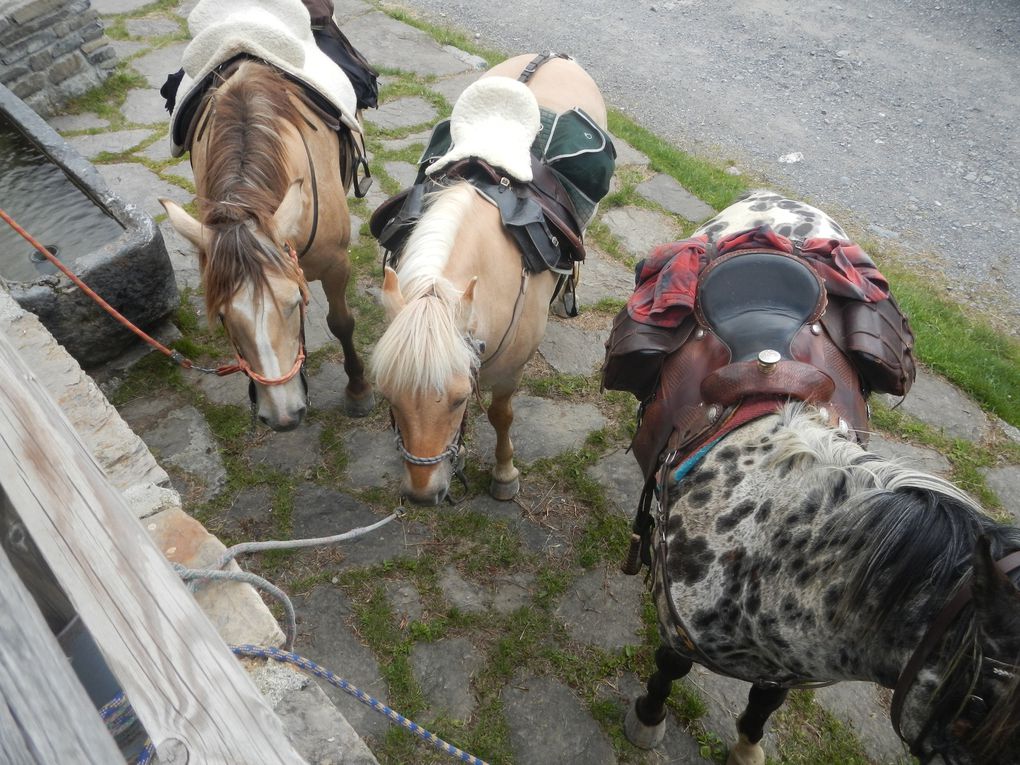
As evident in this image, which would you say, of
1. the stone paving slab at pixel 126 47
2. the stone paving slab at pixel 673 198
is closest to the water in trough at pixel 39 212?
the stone paving slab at pixel 126 47

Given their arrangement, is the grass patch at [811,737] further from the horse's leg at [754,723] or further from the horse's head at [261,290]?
the horse's head at [261,290]

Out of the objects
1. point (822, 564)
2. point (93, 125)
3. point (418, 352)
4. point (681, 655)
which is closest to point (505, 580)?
point (681, 655)

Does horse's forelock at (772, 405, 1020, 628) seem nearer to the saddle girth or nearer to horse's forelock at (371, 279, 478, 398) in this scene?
horse's forelock at (371, 279, 478, 398)

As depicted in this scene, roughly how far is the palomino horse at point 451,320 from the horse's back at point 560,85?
0.69 m

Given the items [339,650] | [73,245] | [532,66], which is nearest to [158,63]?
[73,245]

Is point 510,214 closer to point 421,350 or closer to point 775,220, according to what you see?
point 421,350

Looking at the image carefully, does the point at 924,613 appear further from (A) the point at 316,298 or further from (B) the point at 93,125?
(B) the point at 93,125

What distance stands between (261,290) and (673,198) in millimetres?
3573

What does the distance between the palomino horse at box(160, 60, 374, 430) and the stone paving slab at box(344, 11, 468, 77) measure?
3679 millimetres

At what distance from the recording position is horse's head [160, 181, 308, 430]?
7.25 ft

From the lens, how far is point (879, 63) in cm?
670

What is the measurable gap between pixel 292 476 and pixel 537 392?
1.36m

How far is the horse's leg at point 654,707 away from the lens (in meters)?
2.10

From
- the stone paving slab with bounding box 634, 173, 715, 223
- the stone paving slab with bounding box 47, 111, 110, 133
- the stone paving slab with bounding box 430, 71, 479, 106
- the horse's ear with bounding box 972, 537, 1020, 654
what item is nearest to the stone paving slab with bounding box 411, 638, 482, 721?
the horse's ear with bounding box 972, 537, 1020, 654
